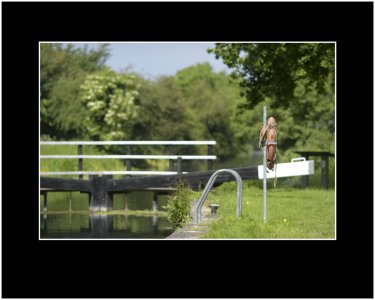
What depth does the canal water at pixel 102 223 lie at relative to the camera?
1706 cm

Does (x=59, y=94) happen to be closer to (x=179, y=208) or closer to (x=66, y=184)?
(x=66, y=184)

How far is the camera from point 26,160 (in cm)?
1220

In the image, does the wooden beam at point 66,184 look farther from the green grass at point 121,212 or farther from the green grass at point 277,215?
the green grass at point 277,215

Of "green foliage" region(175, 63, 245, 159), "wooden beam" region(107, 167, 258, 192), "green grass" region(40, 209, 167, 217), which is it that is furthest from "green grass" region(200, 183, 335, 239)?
"green foliage" region(175, 63, 245, 159)

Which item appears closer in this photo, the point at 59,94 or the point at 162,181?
the point at 162,181

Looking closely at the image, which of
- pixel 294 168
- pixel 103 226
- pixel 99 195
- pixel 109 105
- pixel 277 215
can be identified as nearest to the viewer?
pixel 277 215

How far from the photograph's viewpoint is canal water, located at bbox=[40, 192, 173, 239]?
1706cm

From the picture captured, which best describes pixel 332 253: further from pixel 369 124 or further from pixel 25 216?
pixel 25 216

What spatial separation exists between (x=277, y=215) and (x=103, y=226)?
470 centimetres

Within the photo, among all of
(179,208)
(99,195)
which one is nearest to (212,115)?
(99,195)

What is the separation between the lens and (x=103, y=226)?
18.6 m

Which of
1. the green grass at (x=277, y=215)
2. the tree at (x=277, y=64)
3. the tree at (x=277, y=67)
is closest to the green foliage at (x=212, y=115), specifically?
the tree at (x=277, y=67)

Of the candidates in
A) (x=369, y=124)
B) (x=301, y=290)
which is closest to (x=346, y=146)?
(x=369, y=124)

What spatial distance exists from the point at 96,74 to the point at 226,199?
26.2m
